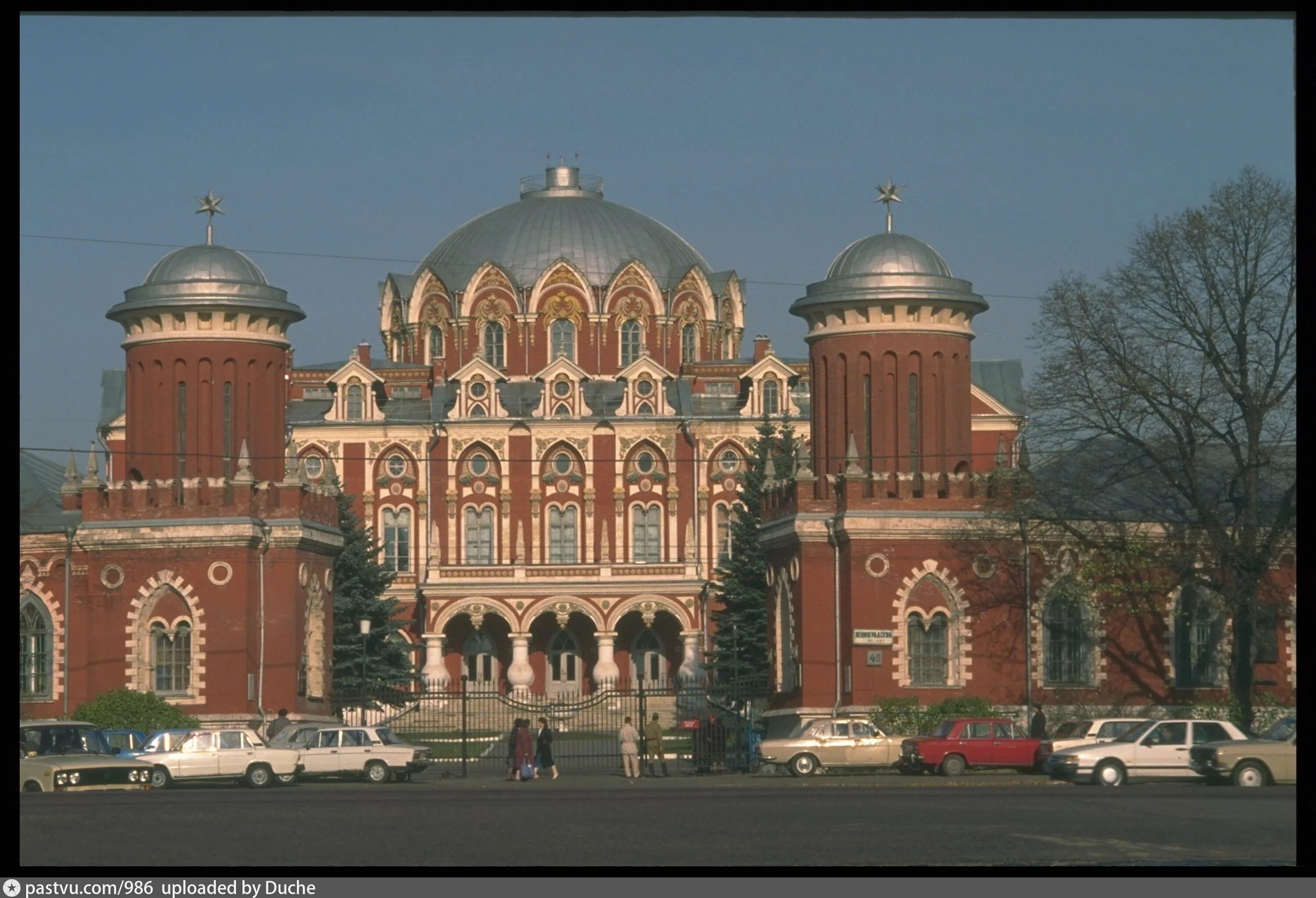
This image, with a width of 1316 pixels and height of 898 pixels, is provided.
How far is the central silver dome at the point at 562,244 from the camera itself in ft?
324

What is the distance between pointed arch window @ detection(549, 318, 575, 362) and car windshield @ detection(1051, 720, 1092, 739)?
5514 centimetres

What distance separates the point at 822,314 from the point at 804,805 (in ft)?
76.4

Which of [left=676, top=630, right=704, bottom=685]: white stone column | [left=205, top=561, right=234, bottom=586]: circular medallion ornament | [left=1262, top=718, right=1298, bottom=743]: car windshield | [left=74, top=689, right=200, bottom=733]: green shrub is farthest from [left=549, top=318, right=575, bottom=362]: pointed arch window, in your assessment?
[left=1262, top=718, right=1298, bottom=743]: car windshield

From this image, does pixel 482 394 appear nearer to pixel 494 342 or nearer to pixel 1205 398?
pixel 494 342

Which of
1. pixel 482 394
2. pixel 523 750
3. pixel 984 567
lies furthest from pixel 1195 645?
pixel 482 394

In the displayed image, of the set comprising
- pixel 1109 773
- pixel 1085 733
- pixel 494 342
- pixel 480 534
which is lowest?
pixel 1109 773

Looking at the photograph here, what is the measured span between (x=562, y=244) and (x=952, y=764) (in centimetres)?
5810

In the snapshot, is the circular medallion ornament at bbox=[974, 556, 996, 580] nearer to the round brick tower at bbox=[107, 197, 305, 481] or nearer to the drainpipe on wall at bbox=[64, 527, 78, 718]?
the round brick tower at bbox=[107, 197, 305, 481]

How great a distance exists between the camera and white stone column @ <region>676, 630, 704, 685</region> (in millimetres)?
85625

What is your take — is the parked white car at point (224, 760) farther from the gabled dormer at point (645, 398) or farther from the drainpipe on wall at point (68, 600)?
the gabled dormer at point (645, 398)

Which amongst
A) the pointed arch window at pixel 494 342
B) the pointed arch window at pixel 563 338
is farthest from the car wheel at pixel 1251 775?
the pointed arch window at pixel 494 342

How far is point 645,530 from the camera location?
93.0 meters

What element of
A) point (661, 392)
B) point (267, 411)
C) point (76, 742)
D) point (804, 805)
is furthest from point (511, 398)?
point (804, 805)

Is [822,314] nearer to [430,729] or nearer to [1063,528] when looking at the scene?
[1063,528]
